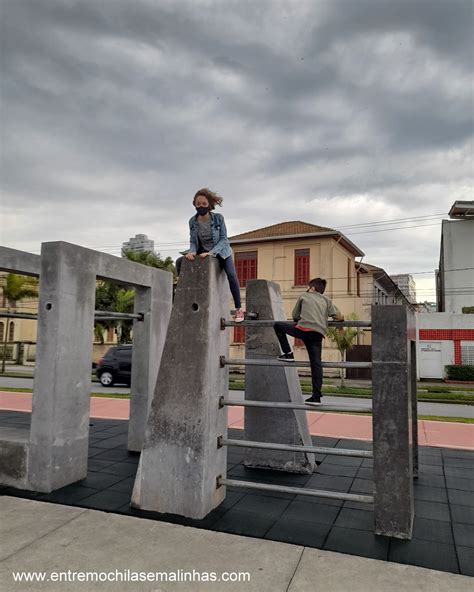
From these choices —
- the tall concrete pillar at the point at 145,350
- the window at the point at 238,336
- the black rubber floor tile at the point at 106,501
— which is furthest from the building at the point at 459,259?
the black rubber floor tile at the point at 106,501

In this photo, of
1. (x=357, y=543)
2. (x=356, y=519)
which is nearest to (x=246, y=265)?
(x=356, y=519)

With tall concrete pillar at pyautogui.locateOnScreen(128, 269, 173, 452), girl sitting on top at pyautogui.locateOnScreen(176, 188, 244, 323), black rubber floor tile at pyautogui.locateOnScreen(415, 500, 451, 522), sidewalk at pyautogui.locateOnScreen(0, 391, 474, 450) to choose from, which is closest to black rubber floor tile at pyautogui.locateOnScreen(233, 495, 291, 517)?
black rubber floor tile at pyautogui.locateOnScreen(415, 500, 451, 522)

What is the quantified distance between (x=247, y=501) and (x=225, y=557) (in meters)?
1.16

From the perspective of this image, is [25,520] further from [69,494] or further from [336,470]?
[336,470]

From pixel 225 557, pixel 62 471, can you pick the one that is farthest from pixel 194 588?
pixel 62 471

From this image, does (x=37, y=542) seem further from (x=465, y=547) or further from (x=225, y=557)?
→ (x=465, y=547)

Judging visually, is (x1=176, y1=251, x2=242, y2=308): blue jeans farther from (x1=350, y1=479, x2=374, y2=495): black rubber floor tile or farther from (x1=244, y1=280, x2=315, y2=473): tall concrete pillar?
(x1=350, y1=479, x2=374, y2=495): black rubber floor tile

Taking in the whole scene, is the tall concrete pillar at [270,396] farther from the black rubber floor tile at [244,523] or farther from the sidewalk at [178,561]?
the sidewalk at [178,561]

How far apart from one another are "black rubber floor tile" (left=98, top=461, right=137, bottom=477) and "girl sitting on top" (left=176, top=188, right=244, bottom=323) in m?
2.39

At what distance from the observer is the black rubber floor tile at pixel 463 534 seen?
136 inches

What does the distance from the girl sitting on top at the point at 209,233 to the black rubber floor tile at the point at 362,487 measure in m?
2.21

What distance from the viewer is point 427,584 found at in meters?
2.82

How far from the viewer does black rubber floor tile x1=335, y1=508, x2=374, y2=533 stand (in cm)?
372

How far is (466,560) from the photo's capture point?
3164mm
